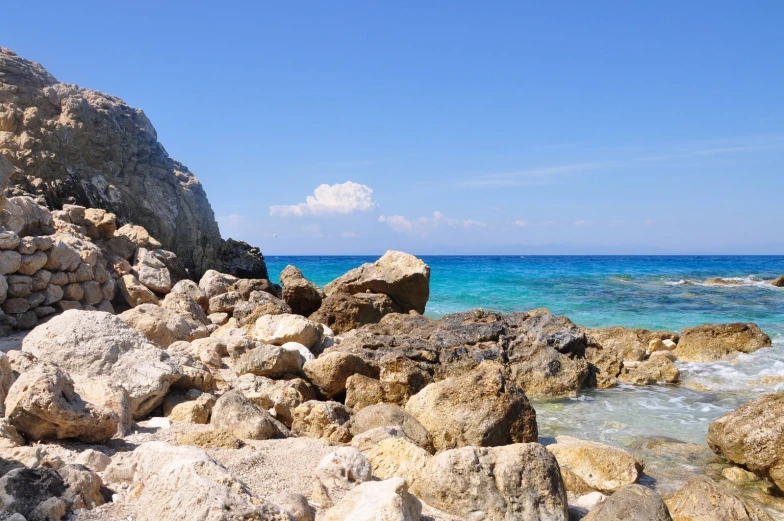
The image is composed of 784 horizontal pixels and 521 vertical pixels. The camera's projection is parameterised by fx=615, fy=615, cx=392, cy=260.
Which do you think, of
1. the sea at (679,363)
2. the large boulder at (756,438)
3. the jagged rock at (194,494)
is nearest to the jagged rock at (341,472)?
the jagged rock at (194,494)

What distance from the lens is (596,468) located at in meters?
6.26

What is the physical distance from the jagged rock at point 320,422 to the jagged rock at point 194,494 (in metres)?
2.70

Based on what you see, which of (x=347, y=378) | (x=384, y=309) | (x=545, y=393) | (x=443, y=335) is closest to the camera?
(x=347, y=378)

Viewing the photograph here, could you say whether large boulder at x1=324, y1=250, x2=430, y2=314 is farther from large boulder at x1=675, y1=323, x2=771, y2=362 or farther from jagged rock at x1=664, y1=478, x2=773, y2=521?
jagged rock at x1=664, y1=478, x2=773, y2=521

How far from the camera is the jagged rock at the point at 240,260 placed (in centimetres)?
2486

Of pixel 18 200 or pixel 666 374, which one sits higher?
pixel 18 200

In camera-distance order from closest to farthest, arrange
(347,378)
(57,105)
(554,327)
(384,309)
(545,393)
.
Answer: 1. (347,378)
2. (545,393)
3. (554,327)
4. (384,309)
5. (57,105)

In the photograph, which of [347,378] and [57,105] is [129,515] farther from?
[57,105]

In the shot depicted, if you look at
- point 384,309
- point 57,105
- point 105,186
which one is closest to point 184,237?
point 105,186

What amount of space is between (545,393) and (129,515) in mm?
8105

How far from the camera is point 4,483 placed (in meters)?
3.43

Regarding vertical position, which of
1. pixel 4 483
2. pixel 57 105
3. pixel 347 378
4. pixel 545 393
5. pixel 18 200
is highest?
pixel 57 105

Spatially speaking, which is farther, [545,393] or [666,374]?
[666,374]

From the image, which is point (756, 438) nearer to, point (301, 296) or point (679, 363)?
point (679, 363)
